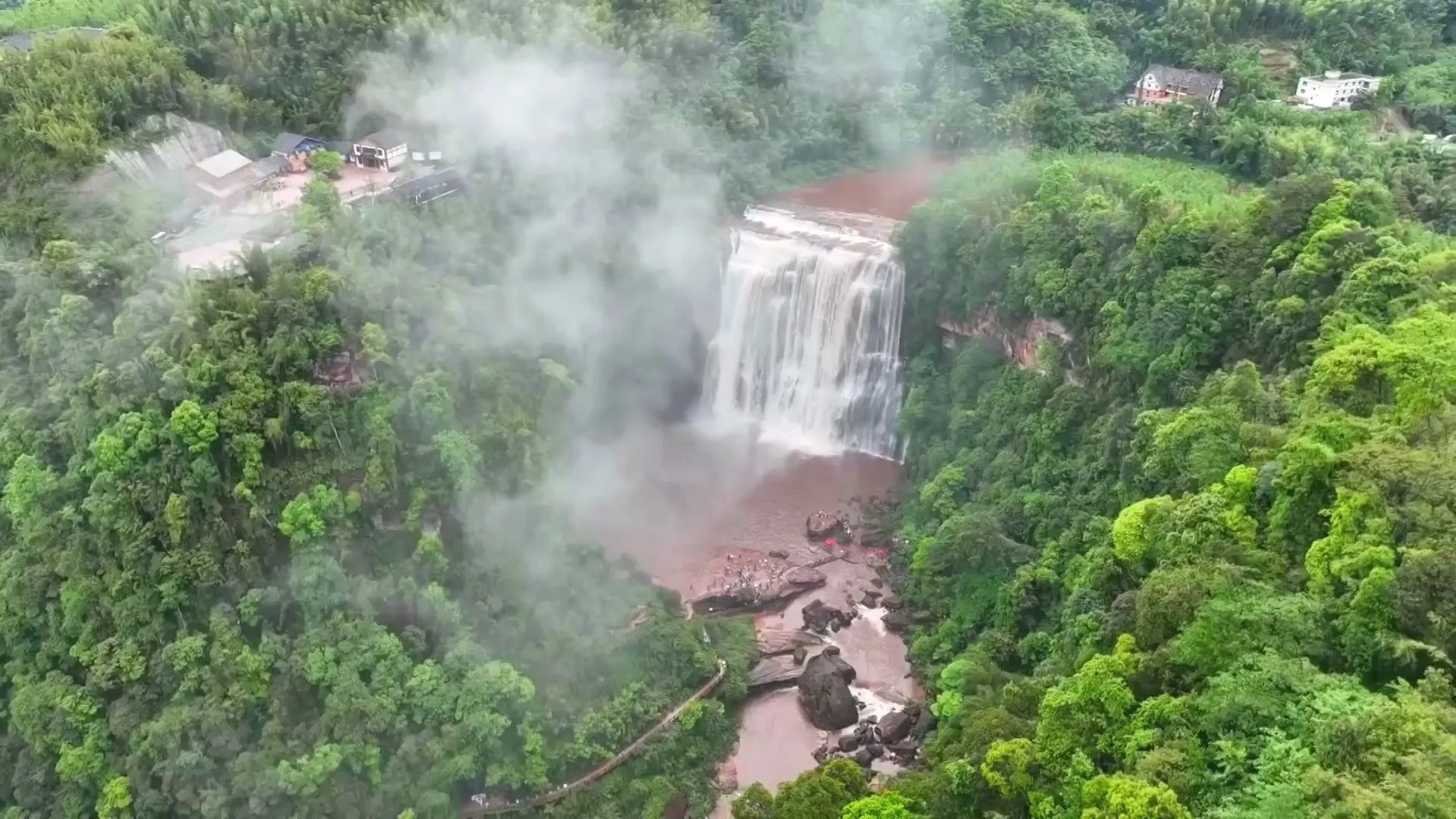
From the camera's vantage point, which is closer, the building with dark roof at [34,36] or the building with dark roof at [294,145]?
the building with dark roof at [294,145]

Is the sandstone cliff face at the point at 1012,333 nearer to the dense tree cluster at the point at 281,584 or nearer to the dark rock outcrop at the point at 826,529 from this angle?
the dark rock outcrop at the point at 826,529

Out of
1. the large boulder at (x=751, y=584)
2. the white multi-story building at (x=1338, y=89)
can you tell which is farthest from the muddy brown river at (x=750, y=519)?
the white multi-story building at (x=1338, y=89)

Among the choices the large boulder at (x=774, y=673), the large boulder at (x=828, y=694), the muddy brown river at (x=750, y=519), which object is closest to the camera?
the large boulder at (x=828, y=694)

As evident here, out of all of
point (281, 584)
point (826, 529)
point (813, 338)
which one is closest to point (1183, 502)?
point (826, 529)

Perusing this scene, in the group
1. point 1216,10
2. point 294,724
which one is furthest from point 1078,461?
point 1216,10

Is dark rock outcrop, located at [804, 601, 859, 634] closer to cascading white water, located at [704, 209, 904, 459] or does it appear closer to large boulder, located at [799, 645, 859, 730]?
large boulder, located at [799, 645, 859, 730]

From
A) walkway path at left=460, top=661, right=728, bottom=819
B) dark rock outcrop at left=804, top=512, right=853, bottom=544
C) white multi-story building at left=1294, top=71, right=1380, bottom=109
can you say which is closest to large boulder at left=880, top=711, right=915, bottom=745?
walkway path at left=460, top=661, right=728, bottom=819

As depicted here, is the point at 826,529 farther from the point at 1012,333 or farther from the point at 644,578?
the point at 1012,333
